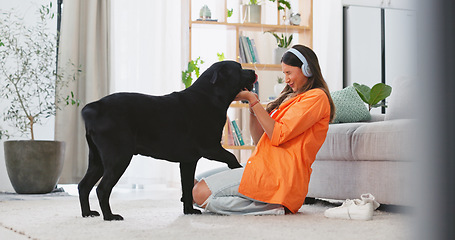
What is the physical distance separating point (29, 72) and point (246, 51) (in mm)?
1877

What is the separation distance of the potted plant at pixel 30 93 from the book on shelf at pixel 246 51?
148 cm

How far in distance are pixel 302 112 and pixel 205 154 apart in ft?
1.43

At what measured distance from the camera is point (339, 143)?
2621 millimetres

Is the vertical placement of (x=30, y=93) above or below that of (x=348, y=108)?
above

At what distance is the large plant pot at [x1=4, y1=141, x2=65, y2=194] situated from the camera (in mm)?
Result: 3684

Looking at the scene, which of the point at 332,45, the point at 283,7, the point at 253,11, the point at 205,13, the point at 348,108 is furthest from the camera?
the point at 332,45

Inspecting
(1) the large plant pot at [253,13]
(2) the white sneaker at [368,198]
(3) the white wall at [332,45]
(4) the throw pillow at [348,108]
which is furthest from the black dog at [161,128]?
(3) the white wall at [332,45]

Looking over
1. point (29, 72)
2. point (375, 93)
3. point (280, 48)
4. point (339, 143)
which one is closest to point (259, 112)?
point (339, 143)

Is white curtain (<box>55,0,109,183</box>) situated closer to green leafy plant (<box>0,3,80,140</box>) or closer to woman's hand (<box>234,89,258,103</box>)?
green leafy plant (<box>0,3,80,140</box>)

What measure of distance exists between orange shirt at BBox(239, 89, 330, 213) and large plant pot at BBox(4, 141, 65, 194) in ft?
6.98

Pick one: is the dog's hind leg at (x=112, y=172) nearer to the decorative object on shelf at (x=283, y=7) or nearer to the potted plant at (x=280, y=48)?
the potted plant at (x=280, y=48)

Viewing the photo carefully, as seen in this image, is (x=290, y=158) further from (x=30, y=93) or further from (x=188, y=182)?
(x=30, y=93)

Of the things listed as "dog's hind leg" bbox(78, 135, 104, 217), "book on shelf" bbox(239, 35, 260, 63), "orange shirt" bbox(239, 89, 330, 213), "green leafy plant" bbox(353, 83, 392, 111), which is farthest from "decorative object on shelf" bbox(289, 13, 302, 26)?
"dog's hind leg" bbox(78, 135, 104, 217)

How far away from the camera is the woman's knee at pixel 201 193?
7.36 ft
